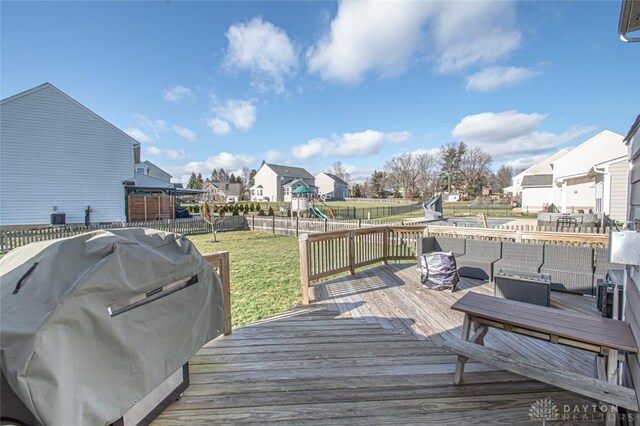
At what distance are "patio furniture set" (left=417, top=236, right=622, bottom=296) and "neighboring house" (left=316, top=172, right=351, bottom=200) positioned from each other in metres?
46.2

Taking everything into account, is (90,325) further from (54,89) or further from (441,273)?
(54,89)

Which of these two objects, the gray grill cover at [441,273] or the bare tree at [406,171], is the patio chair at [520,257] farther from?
the bare tree at [406,171]

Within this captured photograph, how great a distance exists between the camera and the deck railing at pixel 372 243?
4.89 metres

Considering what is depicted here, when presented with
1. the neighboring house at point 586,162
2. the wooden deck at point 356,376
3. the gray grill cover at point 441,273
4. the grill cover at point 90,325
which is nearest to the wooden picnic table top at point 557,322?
the wooden deck at point 356,376

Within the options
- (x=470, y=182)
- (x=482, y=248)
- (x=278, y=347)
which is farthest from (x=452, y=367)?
(x=470, y=182)

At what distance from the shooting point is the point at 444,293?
4711 millimetres

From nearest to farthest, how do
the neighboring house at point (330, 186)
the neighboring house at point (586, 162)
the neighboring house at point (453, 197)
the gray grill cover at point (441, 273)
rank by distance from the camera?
the gray grill cover at point (441, 273)
the neighboring house at point (586, 162)
the neighboring house at point (453, 197)
the neighboring house at point (330, 186)

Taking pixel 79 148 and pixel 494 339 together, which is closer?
pixel 494 339

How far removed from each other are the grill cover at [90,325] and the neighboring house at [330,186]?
165 feet

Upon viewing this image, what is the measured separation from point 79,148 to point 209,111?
7513 mm

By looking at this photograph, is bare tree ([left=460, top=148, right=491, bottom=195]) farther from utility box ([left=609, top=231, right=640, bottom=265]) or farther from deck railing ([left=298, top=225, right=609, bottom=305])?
utility box ([left=609, top=231, right=640, bottom=265])

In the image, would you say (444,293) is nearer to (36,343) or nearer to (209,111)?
(36,343)

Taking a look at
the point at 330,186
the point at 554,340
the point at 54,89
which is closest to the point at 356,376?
the point at 554,340

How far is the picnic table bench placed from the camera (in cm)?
175
